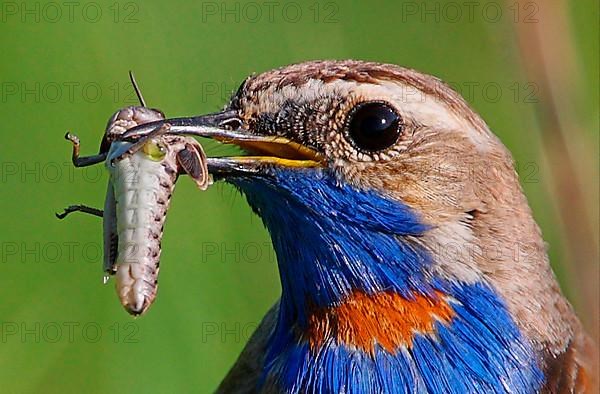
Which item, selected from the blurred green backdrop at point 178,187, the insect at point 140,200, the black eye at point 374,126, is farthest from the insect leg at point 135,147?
the blurred green backdrop at point 178,187

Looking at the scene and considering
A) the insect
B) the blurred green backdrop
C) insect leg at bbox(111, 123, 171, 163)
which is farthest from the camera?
the blurred green backdrop

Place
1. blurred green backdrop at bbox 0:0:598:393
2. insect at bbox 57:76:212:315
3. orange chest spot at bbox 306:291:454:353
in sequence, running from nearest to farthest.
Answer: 1. insect at bbox 57:76:212:315
2. orange chest spot at bbox 306:291:454:353
3. blurred green backdrop at bbox 0:0:598:393

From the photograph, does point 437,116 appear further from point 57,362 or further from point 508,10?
point 57,362

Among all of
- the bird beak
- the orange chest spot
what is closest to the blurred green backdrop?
the orange chest spot

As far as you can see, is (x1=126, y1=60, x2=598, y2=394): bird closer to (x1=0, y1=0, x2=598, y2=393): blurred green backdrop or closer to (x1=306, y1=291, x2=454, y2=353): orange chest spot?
(x1=306, y1=291, x2=454, y2=353): orange chest spot

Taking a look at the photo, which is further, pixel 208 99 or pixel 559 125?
pixel 208 99

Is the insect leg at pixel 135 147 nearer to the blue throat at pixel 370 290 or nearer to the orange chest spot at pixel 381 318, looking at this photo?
the blue throat at pixel 370 290

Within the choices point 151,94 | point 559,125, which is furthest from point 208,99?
point 559,125
